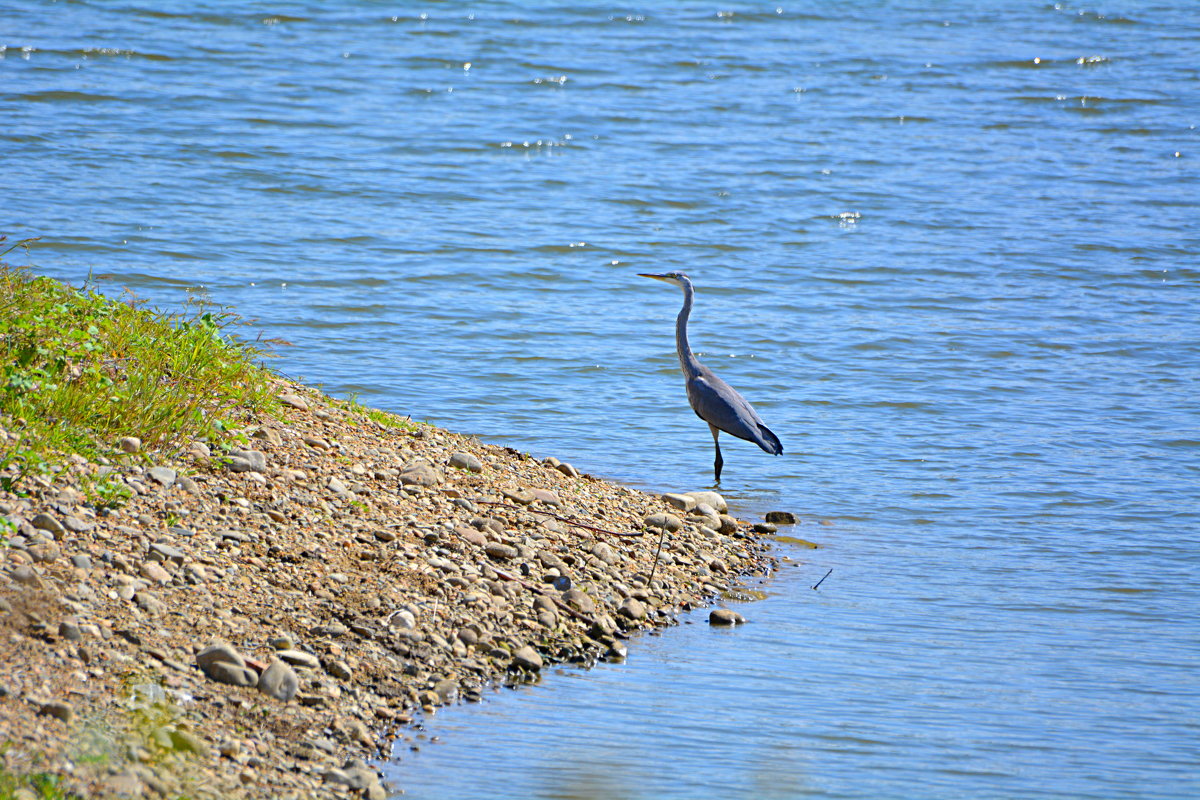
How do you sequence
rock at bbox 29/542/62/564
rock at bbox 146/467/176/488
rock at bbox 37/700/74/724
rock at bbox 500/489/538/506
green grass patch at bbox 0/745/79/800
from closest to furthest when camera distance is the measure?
green grass patch at bbox 0/745/79/800 < rock at bbox 37/700/74/724 < rock at bbox 29/542/62/564 < rock at bbox 146/467/176/488 < rock at bbox 500/489/538/506

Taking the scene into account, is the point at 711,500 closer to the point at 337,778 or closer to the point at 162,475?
the point at 162,475

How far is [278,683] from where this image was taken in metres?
4.83

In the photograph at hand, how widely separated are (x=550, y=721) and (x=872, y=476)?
4692 millimetres

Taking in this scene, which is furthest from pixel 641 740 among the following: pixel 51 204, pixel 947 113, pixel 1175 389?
pixel 947 113

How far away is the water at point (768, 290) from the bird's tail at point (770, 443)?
260 mm

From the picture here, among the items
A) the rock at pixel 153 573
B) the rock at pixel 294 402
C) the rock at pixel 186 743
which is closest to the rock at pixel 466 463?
the rock at pixel 294 402

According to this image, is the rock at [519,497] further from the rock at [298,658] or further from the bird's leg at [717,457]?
the bird's leg at [717,457]

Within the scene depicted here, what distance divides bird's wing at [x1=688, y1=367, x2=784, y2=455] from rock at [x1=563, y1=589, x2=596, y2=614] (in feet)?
11.6

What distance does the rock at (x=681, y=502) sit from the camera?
7.96 meters

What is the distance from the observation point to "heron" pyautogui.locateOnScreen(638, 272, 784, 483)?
9.48 m

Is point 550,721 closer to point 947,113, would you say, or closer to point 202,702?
point 202,702

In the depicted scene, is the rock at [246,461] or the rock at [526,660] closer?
the rock at [526,660]

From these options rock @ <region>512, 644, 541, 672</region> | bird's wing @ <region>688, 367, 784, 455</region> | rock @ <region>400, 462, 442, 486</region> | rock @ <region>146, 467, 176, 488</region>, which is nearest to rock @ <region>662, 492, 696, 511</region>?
bird's wing @ <region>688, 367, 784, 455</region>

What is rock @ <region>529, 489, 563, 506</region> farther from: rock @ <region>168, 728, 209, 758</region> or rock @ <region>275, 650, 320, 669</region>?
rock @ <region>168, 728, 209, 758</region>
